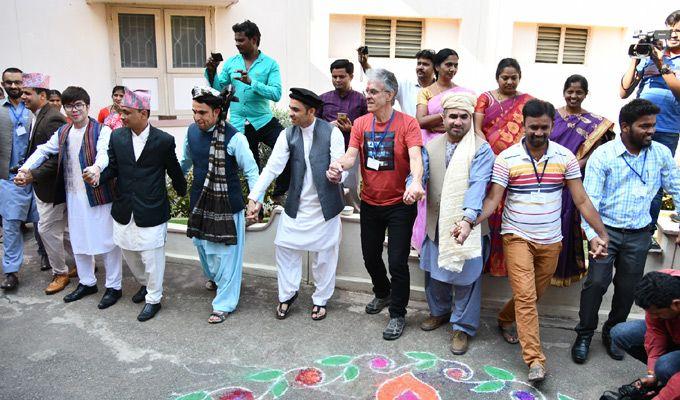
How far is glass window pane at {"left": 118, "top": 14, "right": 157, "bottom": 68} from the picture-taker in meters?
9.53

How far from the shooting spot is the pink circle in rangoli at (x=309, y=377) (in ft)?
12.0

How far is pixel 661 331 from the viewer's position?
3.05 m

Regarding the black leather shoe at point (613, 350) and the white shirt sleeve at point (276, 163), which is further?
the white shirt sleeve at point (276, 163)

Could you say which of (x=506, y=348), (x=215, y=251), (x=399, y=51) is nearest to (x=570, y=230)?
(x=506, y=348)

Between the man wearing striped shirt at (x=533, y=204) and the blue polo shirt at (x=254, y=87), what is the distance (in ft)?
8.82

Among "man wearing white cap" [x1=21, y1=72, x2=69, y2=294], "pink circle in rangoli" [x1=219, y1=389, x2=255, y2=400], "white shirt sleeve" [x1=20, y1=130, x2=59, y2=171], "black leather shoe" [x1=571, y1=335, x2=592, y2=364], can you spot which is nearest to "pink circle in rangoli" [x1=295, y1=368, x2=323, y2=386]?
"pink circle in rangoli" [x1=219, y1=389, x2=255, y2=400]

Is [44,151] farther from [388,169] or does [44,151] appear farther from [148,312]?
[388,169]

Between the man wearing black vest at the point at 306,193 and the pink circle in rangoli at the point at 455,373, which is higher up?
the man wearing black vest at the point at 306,193

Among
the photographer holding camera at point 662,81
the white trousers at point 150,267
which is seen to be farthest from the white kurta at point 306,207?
the photographer holding camera at point 662,81

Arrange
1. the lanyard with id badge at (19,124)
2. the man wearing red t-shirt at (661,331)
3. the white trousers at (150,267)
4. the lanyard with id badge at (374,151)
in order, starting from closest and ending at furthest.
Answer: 1. the man wearing red t-shirt at (661,331)
2. the lanyard with id badge at (374,151)
3. the white trousers at (150,267)
4. the lanyard with id badge at (19,124)

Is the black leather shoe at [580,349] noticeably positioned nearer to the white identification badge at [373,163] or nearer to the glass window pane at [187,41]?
the white identification badge at [373,163]

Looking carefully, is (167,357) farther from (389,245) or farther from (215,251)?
(389,245)

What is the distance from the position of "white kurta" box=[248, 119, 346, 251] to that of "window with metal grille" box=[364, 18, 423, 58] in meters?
6.51

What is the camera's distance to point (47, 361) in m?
3.89
